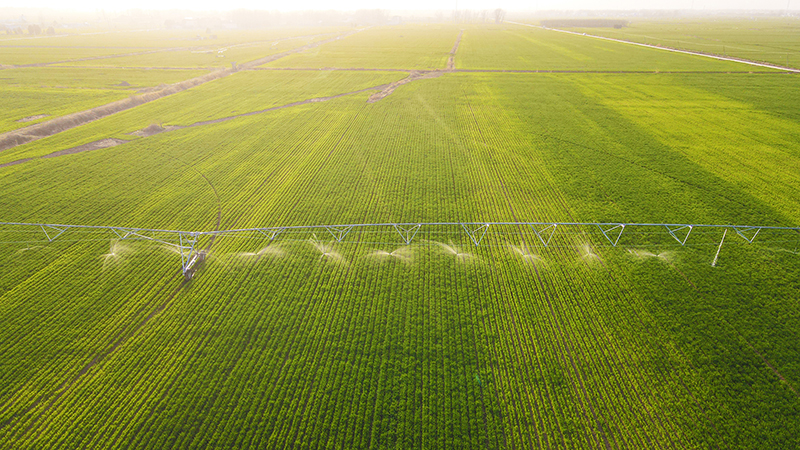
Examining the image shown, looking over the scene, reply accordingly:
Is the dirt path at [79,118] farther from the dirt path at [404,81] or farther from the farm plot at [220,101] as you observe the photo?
the dirt path at [404,81]

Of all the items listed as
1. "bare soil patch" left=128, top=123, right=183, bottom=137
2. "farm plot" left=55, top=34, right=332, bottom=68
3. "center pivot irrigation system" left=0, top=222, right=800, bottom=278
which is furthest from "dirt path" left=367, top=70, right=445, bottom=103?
"farm plot" left=55, top=34, right=332, bottom=68

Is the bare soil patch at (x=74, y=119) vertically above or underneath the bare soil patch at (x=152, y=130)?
above

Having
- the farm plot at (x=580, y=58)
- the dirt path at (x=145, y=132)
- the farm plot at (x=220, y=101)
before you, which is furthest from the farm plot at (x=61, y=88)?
the farm plot at (x=580, y=58)

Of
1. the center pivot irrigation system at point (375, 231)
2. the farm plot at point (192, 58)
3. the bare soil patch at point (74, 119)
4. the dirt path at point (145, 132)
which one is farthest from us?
the farm plot at point (192, 58)

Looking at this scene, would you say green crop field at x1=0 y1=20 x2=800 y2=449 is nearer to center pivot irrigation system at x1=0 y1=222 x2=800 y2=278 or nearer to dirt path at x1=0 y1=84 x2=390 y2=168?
center pivot irrigation system at x1=0 y1=222 x2=800 y2=278

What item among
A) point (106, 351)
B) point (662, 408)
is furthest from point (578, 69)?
point (106, 351)

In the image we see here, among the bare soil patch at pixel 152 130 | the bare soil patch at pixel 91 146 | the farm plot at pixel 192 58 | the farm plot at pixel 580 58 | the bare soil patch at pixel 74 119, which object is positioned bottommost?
the bare soil patch at pixel 91 146

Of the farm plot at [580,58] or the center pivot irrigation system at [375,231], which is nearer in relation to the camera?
the center pivot irrigation system at [375,231]

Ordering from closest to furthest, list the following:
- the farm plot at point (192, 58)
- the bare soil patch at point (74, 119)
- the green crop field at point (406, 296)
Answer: the green crop field at point (406, 296) → the bare soil patch at point (74, 119) → the farm plot at point (192, 58)
